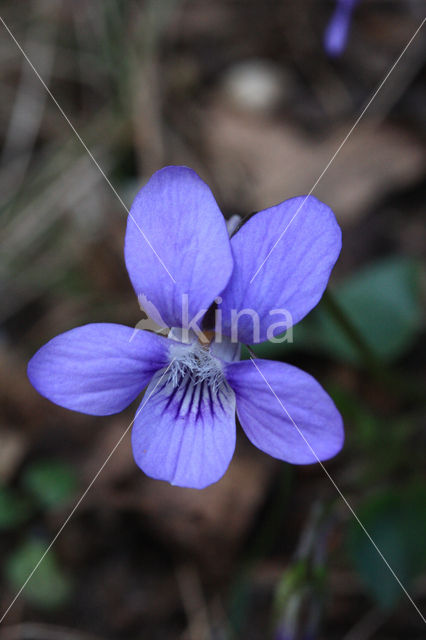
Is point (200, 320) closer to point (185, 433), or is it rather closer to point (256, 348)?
point (185, 433)

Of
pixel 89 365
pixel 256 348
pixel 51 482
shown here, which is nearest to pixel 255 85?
pixel 256 348

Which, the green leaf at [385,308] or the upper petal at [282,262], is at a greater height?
the upper petal at [282,262]

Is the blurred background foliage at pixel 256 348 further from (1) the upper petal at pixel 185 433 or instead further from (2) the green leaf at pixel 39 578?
(1) the upper petal at pixel 185 433

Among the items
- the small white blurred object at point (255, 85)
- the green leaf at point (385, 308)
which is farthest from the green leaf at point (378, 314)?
the small white blurred object at point (255, 85)

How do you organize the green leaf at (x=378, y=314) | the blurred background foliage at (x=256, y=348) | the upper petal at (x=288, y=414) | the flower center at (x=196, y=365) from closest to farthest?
the upper petal at (x=288, y=414)
the flower center at (x=196, y=365)
the blurred background foliage at (x=256, y=348)
the green leaf at (x=378, y=314)

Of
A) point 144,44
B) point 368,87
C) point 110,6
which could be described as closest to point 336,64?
point 368,87

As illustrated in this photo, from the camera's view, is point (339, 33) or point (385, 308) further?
point (385, 308)

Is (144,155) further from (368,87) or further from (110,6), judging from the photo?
(368,87)
